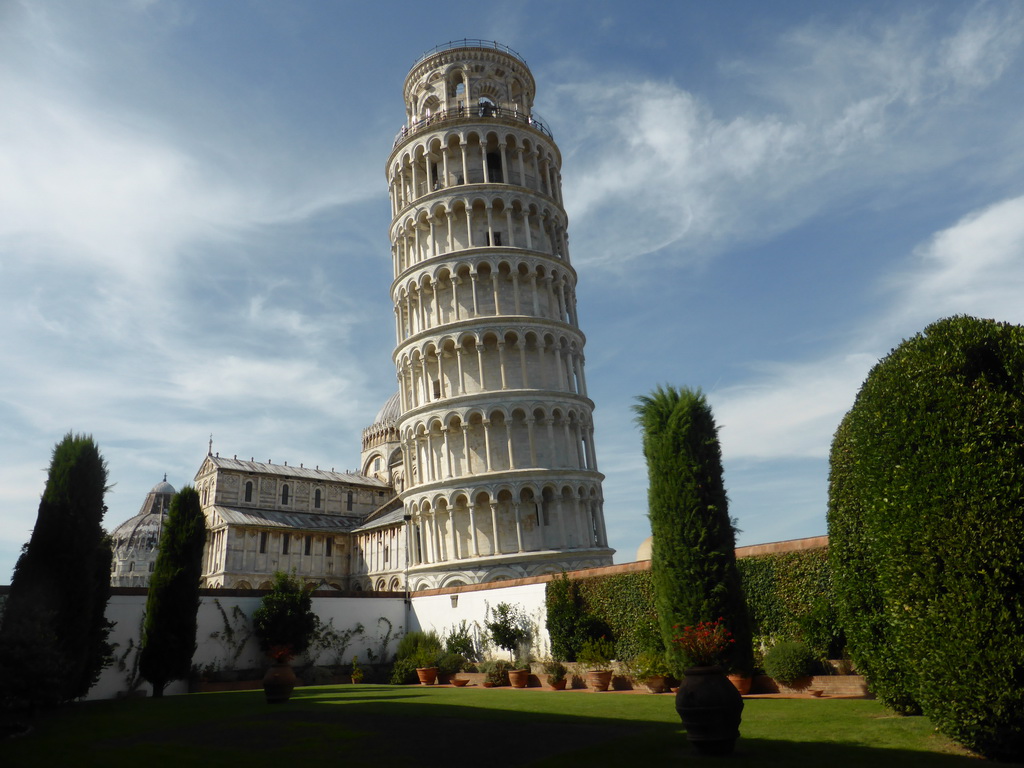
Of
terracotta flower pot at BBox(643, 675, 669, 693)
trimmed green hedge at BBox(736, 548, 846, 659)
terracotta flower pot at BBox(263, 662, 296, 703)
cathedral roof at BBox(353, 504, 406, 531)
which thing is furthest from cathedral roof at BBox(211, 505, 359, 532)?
trimmed green hedge at BBox(736, 548, 846, 659)

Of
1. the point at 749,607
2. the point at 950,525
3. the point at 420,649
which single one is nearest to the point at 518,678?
the point at 420,649

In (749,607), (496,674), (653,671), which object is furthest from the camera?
(496,674)

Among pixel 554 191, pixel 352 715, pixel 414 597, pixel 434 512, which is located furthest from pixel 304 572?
pixel 352 715

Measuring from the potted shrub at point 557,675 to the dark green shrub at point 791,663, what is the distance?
6.77m

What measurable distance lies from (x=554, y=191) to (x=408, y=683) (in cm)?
3037

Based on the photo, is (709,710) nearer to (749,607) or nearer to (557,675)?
(749,607)

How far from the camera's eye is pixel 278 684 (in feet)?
54.5

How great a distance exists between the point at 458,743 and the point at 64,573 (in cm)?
1243

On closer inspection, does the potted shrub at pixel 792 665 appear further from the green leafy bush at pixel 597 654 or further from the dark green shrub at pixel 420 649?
the dark green shrub at pixel 420 649

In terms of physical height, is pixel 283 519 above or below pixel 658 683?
above

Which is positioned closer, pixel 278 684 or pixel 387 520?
pixel 278 684

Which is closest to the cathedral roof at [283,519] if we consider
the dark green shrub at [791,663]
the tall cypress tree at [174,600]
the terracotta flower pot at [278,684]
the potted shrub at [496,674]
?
the tall cypress tree at [174,600]

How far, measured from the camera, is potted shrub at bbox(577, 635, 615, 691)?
19.3 m

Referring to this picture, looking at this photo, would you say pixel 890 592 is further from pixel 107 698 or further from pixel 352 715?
pixel 107 698
